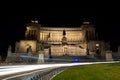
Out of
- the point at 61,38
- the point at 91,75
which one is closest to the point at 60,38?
the point at 61,38

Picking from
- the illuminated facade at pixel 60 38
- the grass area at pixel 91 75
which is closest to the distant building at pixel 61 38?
the illuminated facade at pixel 60 38

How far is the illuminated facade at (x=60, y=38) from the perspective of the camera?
135000 mm

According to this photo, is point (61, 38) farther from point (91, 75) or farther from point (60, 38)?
point (91, 75)

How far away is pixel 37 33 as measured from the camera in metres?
150

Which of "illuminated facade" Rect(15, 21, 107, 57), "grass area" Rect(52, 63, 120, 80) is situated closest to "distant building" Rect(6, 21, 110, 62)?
"illuminated facade" Rect(15, 21, 107, 57)

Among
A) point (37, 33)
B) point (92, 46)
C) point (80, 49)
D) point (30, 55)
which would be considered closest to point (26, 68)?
point (30, 55)

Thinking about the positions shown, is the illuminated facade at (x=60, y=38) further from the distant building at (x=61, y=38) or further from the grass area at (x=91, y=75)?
the grass area at (x=91, y=75)

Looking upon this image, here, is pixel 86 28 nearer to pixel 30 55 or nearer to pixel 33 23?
pixel 33 23

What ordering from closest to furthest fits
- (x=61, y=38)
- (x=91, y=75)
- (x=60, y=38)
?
(x=91, y=75) < (x=61, y=38) < (x=60, y=38)

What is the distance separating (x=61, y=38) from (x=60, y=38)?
1335mm

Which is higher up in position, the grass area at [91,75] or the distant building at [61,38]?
the distant building at [61,38]

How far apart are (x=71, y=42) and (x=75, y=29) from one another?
1048 centimetres

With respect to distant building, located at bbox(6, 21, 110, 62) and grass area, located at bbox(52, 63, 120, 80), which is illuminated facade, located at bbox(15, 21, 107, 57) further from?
grass area, located at bbox(52, 63, 120, 80)

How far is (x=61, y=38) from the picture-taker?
159 meters
